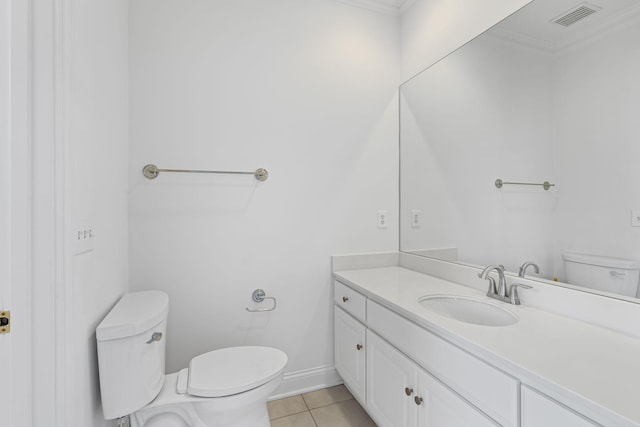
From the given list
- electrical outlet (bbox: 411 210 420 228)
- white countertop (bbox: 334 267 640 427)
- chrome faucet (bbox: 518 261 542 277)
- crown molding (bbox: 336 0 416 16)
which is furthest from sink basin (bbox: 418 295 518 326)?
crown molding (bbox: 336 0 416 16)

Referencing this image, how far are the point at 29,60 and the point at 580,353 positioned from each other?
5.55 feet

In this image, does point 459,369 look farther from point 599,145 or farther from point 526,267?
point 599,145

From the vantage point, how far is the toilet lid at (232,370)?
1191mm

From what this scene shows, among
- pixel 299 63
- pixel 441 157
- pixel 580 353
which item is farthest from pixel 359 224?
pixel 580 353

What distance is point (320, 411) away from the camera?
1703 millimetres

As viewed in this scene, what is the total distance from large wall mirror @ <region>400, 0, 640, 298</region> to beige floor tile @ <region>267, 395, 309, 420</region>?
3.95ft

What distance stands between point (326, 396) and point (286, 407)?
26 centimetres

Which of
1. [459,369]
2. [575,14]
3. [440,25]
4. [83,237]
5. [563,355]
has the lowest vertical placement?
[459,369]

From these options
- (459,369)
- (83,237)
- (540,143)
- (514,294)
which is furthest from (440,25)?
(83,237)

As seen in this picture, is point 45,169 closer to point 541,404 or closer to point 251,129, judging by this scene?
point 251,129

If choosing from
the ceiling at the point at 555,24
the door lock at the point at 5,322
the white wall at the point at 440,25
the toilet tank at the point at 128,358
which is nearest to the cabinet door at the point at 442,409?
the toilet tank at the point at 128,358

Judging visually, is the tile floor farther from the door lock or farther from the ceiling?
the ceiling

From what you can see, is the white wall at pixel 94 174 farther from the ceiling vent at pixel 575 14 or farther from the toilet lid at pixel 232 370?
the ceiling vent at pixel 575 14

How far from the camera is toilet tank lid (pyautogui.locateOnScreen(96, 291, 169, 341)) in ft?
3.31
